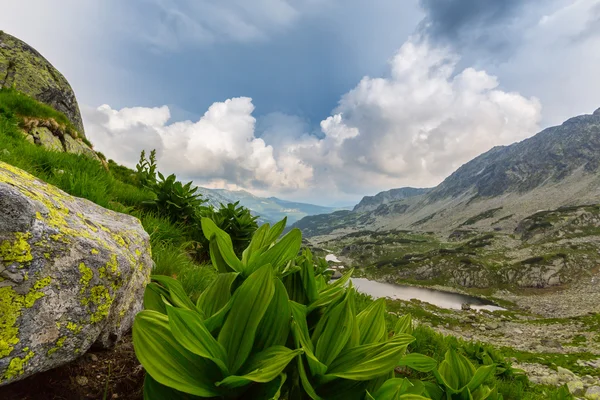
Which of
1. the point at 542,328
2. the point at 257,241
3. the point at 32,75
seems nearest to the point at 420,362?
the point at 257,241

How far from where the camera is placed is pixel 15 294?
1.88 meters

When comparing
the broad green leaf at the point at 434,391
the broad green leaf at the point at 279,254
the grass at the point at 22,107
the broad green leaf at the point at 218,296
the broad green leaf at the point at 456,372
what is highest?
the grass at the point at 22,107

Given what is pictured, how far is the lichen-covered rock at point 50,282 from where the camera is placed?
1876mm

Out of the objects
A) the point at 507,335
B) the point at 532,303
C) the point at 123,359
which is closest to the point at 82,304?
the point at 123,359

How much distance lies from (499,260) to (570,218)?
48018mm

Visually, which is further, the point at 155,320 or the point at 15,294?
the point at 15,294

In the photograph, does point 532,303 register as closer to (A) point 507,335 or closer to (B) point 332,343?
(A) point 507,335

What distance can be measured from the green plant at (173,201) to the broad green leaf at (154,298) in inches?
238

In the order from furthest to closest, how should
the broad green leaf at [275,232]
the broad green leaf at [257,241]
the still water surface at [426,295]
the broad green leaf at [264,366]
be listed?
the still water surface at [426,295] → the broad green leaf at [275,232] → the broad green leaf at [257,241] → the broad green leaf at [264,366]

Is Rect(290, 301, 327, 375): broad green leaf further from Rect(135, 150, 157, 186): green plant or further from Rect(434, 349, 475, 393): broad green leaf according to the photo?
Rect(135, 150, 157, 186): green plant

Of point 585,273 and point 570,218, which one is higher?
point 570,218

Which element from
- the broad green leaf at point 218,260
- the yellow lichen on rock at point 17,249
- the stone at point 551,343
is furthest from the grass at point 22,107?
the stone at point 551,343

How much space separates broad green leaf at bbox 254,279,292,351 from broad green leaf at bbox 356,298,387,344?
53 centimetres

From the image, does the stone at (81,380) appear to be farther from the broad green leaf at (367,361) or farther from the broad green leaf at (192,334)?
the broad green leaf at (367,361)
